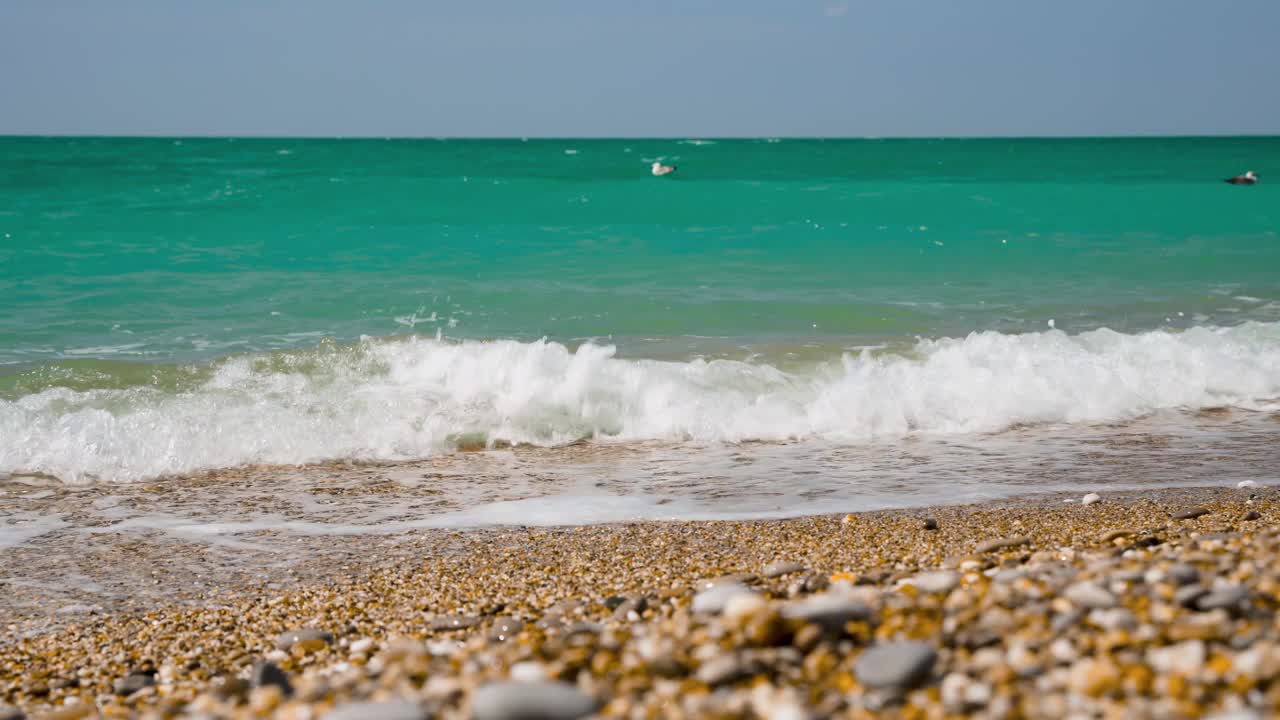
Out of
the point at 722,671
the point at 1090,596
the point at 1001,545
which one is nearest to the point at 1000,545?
the point at 1001,545

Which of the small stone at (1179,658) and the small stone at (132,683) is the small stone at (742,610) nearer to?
the small stone at (1179,658)

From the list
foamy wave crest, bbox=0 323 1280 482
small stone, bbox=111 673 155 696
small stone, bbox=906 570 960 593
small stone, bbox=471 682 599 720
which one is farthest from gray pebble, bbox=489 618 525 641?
foamy wave crest, bbox=0 323 1280 482

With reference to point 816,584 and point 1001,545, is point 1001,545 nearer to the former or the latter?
point 1001,545

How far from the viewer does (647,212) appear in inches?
1172

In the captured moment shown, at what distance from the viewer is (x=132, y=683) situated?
3682 mm

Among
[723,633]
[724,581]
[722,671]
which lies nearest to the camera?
[722,671]

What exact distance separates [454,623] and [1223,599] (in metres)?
2.78

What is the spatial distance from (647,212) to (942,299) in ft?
49.7

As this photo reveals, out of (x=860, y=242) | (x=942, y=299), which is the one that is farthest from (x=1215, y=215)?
(x=942, y=299)

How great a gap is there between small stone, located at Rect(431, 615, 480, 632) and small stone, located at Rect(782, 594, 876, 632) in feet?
5.48

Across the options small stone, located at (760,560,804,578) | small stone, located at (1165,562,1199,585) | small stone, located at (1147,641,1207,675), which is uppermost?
small stone, located at (1165,562,1199,585)

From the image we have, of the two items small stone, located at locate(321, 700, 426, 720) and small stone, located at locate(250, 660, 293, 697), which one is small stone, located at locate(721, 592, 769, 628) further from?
small stone, located at locate(250, 660, 293, 697)

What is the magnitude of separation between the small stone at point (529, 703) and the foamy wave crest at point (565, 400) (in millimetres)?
5987

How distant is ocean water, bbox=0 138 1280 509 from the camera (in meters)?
7.80
